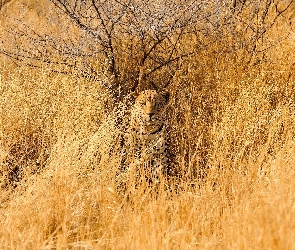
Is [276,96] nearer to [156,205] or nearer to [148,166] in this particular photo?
[148,166]

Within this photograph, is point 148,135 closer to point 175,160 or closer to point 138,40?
point 175,160

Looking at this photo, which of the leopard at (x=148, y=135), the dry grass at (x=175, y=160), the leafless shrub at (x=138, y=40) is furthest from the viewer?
the leafless shrub at (x=138, y=40)

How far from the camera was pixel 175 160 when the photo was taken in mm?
3410

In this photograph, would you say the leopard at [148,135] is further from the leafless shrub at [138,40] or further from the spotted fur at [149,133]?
the leafless shrub at [138,40]

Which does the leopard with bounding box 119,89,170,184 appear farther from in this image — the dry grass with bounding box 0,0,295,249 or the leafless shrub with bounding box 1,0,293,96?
the leafless shrub with bounding box 1,0,293,96

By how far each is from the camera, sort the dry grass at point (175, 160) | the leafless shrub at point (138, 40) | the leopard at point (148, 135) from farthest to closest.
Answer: the leafless shrub at point (138, 40), the leopard at point (148, 135), the dry grass at point (175, 160)

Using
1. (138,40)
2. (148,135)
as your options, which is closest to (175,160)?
(148,135)

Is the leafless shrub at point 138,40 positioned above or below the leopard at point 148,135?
above

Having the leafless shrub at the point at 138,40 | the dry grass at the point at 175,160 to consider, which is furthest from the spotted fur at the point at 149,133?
the leafless shrub at the point at 138,40

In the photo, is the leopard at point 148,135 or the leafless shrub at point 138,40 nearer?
the leopard at point 148,135

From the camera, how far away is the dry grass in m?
2.21

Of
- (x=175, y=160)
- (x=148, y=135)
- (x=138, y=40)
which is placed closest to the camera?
(x=148, y=135)

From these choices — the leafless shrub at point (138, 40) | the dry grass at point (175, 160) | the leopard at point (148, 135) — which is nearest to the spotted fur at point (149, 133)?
the leopard at point (148, 135)

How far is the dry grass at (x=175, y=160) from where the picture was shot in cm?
221
